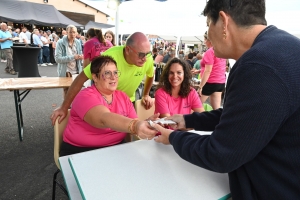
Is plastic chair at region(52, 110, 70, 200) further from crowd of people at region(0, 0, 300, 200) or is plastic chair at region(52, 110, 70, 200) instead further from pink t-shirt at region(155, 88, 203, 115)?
pink t-shirt at region(155, 88, 203, 115)

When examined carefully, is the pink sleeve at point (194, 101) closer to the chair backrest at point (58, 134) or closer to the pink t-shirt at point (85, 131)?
the pink t-shirt at point (85, 131)

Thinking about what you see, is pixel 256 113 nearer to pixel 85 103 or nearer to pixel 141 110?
pixel 85 103

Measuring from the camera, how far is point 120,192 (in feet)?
3.18

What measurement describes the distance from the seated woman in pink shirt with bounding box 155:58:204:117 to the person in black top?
1461 mm

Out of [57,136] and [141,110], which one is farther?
[141,110]

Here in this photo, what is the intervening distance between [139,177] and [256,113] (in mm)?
653

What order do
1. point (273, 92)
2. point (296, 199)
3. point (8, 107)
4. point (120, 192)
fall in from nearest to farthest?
1. point (273, 92)
2. point (296, 199)
3. point (120, 192)
4. point (8, 107)

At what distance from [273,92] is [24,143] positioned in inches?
143

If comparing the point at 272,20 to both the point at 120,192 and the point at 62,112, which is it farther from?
the point at 120,192

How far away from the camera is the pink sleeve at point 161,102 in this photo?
2.38m

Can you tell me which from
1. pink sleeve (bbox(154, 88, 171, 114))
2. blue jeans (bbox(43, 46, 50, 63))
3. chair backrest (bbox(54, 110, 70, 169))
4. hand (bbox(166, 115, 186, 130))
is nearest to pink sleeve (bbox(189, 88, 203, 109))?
pink sleeve (bbox(154, 88, 171, 114))

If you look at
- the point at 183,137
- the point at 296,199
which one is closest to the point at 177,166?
the point at 183,137

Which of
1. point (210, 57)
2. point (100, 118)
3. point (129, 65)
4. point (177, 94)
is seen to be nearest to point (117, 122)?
point (100, 118)

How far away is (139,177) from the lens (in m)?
1.08
